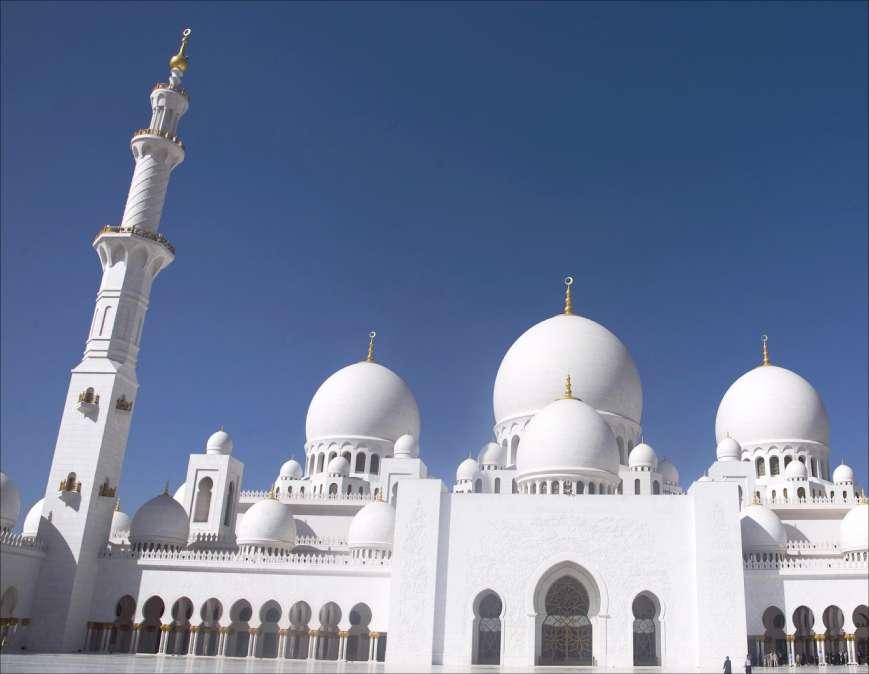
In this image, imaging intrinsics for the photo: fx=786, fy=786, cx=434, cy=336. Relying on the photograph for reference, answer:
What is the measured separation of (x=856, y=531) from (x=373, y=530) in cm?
1141

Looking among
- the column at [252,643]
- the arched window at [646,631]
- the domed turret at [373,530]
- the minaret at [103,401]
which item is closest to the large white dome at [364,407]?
the domed turret at [373,530]

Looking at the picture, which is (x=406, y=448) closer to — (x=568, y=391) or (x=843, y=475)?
(x=568, y=391)

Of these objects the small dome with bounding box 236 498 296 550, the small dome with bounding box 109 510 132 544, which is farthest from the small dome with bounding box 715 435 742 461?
the small dome with bounding box 109 510 132 544

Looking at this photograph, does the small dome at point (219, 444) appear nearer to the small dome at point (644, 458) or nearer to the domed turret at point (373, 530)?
the domed turret at point (373, 530)

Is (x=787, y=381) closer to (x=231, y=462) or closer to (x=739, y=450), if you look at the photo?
(x=739, y=450)

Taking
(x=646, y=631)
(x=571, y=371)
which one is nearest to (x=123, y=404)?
(x=571, y=371)

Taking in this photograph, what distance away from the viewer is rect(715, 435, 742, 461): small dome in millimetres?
24031

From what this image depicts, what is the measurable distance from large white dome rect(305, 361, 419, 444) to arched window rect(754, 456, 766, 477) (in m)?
11.3

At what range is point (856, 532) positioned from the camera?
1830 cm

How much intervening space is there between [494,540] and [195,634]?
23.1 ft

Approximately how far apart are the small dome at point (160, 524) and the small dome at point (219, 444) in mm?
4177

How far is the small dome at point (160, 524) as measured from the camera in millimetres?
19031

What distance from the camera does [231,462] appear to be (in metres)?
23.4

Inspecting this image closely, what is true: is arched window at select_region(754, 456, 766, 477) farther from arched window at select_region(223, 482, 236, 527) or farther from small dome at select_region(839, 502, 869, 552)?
arched window at select_region(223, 482, 236, 527)
